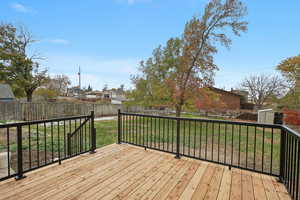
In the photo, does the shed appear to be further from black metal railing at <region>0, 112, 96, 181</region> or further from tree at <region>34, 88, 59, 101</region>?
tree at <region>34, 88, 59, 101</region>

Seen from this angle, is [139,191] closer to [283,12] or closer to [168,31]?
[283,12]

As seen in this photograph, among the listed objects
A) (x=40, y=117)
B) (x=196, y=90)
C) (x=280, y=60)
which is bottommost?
(x=40, y=117)

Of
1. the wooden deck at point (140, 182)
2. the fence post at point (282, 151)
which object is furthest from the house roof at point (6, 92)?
the fence post at point (282, 151)

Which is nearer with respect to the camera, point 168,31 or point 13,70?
point 168,31

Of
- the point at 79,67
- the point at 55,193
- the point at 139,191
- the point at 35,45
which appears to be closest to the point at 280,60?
the point at 139,191

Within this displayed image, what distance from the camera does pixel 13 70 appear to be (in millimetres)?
13859

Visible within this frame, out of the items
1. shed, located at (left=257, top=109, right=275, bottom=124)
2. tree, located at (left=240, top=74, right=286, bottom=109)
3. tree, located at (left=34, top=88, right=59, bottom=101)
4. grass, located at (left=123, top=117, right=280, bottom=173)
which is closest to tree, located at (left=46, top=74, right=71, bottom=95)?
tree, located at (left=34, top=88, right=59, bottom=101)

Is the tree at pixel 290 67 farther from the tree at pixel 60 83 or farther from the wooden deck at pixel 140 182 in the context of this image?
the tree at pixel 60 83

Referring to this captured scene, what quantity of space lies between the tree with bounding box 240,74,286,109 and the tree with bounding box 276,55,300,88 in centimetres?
924

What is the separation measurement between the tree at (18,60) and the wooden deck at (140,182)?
52.8 feet

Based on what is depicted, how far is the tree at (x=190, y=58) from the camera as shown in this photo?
809cm

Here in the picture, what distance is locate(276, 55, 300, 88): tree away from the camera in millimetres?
11135

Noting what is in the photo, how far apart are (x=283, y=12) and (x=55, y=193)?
899 centimetres

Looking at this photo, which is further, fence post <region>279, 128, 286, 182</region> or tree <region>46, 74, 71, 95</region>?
tree <region>46, 74, 71, 95</region>
